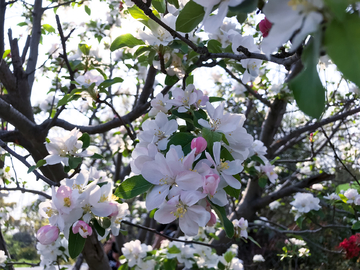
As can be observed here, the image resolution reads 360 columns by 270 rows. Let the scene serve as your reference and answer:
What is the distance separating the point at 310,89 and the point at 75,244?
77cm

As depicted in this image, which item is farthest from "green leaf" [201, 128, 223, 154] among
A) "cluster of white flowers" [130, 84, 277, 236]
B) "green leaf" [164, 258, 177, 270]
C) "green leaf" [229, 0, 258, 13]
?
"green leaf" [164, 258, 177, 270]

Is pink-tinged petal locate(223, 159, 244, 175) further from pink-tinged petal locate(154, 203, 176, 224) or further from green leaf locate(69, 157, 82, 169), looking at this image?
green leaf locate(69, 157, 82, 169)

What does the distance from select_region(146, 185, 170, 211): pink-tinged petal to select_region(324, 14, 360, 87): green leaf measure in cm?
43

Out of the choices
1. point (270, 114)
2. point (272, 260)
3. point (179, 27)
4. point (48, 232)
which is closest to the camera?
point (179, 27)

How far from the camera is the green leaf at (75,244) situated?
81cm

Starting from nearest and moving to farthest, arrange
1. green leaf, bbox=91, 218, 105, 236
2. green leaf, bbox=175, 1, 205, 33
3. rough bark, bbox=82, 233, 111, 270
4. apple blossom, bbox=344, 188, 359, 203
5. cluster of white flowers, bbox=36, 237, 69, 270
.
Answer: green leaf, bbox=175, 1, 205, 33 → green leaf, bbox=91, 218, 105, 236 → rough bark, bbox=82, 233, 111, 270 → cluster of white flowers, bbox=36, 237, 69, 270 → apple blossom, bbox=344, 188, 359, 203

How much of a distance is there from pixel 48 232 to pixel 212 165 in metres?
0.54

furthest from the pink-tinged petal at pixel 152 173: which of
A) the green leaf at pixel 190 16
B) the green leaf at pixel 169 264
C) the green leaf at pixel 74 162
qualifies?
the green leaf at pixel 169 264

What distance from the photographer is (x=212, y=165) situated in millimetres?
644

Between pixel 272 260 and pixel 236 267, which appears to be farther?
pixel 272 260

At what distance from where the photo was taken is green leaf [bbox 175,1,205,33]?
1.68ft

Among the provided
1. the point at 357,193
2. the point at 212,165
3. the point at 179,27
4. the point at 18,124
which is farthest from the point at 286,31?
the point at 357,193

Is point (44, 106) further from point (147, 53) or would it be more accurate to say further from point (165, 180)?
point (165, 180)

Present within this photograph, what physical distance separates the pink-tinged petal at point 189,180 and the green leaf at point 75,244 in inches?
17.0
